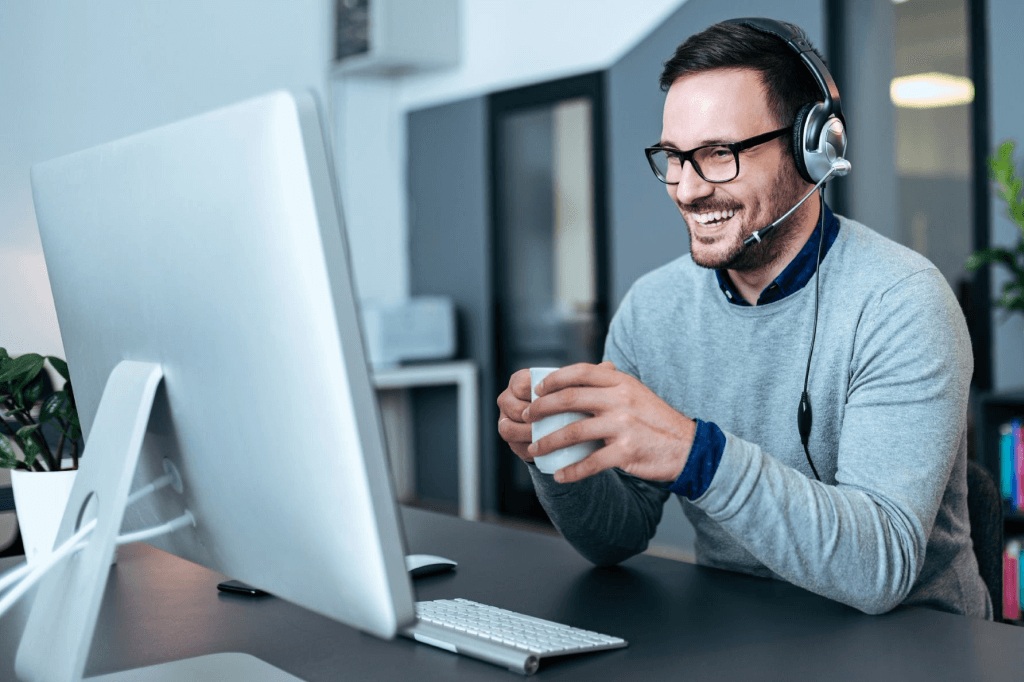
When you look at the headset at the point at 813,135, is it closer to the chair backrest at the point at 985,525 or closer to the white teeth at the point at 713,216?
the white teeth at the point at 713,216

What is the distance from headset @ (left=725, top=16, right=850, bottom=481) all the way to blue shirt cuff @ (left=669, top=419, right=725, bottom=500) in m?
0.33

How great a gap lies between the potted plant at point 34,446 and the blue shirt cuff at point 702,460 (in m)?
0.67

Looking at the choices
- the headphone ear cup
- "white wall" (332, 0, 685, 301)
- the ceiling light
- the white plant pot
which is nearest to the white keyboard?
the white plant pot

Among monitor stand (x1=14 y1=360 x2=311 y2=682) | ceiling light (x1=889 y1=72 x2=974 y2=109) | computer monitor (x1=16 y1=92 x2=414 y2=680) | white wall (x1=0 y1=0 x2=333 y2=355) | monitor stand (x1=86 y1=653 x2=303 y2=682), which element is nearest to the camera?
computer monitor (x1=16 y1=92 x2=414 y2=680)

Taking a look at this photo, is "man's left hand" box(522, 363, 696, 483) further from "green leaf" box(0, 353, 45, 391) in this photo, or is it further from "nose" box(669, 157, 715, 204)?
"green leaf" box(0, 353, 45, 391)

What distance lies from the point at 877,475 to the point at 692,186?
0.45 metres

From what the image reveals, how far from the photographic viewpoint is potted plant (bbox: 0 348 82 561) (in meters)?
1.04

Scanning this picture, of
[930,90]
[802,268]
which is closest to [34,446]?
[802,268]

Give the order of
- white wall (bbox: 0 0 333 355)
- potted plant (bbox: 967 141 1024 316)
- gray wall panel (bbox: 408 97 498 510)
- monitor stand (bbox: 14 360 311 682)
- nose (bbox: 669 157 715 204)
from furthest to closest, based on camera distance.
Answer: gray wall panel (bbox: 408 97 498 510) < white wall (bbox: 0 0 333 355) < potted plant (bbox: 967 141 1024 316) < nose (bbox: 669 157 715 204) < monitor stand (bbox: 14 360 311 682)

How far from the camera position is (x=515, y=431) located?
100 centimetres

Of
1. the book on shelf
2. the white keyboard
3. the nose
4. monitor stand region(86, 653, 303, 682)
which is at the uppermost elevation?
the nose

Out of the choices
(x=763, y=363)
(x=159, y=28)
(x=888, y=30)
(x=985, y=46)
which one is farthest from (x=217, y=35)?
(x=763, y=363)

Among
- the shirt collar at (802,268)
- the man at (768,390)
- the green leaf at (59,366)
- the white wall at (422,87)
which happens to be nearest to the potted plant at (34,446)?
the green leaf at (59,366)

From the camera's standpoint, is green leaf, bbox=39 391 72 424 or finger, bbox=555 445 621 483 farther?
green leaf, bbox=39 391 72 424
